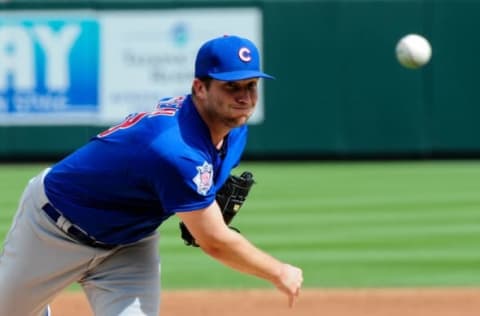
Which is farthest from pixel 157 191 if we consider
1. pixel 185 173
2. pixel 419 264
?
pixel 419 264

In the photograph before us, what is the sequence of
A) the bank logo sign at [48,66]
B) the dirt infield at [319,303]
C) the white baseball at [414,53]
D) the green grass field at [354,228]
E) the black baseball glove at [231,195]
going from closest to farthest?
the black baseball glove at [231,195], the dirt infield at [319,303], the green grass field at [354,228], the white baseball at [414,53], the bank logo sign at [48,66]

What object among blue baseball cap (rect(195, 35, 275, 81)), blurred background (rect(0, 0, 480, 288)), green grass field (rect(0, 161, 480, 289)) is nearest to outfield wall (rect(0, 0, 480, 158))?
blurred background (rect(0, 0, 480, 288))

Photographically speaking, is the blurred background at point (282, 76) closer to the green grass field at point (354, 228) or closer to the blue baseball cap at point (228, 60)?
the green grass field at point (354, 228)

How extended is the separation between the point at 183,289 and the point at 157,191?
3819 millimetres

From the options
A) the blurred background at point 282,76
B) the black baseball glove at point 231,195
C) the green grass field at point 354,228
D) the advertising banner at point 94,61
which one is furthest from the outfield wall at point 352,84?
the black baseball glove at point 231,195

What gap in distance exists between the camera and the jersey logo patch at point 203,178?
4270mm

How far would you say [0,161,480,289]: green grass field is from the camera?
8.56 m

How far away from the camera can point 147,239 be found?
4.86 meters

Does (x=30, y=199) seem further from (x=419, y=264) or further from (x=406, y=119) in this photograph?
(x=406, y=119)

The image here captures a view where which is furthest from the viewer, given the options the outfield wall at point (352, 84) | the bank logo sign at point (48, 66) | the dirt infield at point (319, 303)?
the bank logo sign at point (48, 66)

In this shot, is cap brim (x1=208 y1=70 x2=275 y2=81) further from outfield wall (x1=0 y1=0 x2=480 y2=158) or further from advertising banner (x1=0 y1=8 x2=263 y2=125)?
advertising banner (x1=0 y1=8 x2=263 y2=125)

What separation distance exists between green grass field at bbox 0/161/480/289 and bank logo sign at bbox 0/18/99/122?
2.00 m

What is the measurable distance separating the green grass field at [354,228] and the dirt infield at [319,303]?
375mm

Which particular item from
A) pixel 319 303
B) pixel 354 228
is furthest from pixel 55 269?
pixel 354 228
